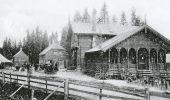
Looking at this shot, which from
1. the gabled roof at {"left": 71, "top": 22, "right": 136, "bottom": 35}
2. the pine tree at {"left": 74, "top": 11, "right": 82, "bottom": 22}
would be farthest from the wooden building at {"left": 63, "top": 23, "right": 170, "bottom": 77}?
the pine tree at {"left": 74, "top": 11, "right": 82, "bottom": 22}

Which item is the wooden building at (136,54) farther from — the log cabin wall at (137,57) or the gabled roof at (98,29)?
the gabled roof at (98,29)

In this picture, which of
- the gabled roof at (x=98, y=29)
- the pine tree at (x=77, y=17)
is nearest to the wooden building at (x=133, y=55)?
the gabled roof at (x=98, y=29)

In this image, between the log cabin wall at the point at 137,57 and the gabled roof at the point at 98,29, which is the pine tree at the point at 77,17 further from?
the log cabin wall at the point at 137,57

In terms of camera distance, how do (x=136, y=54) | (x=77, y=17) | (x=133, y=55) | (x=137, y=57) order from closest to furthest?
(x=136, y=54) < (x=137, y=57) < (x=133, y=55) < (x=77, y=17)

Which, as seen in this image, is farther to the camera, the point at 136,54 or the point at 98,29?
the point at 98,29

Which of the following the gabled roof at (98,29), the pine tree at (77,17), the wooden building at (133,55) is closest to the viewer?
the wooden building at (133,55)

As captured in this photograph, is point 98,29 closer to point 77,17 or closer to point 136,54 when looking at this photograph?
point 136,54

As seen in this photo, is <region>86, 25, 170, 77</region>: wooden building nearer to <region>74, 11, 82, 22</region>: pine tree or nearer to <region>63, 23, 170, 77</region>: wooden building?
<region>63, 23, 170, 77</region>: wooden building

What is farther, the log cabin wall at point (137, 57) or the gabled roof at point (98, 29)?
the gabled roof at point (98, 29)

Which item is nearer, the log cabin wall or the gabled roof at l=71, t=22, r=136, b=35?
the log cabin wall

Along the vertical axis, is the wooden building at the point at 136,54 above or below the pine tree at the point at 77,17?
below

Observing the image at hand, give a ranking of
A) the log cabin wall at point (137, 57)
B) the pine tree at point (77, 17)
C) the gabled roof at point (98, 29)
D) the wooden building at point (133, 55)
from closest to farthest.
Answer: the wooden building at point (133, 55) → the log cabin wall at point (137, 57) → the gabled roof at point (98, 29) → the pine tree at point (77, 17)

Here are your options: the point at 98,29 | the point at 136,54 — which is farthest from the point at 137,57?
the point at 98,29

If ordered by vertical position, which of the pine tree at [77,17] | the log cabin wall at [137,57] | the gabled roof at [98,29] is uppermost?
the pine tree at [77,17]
